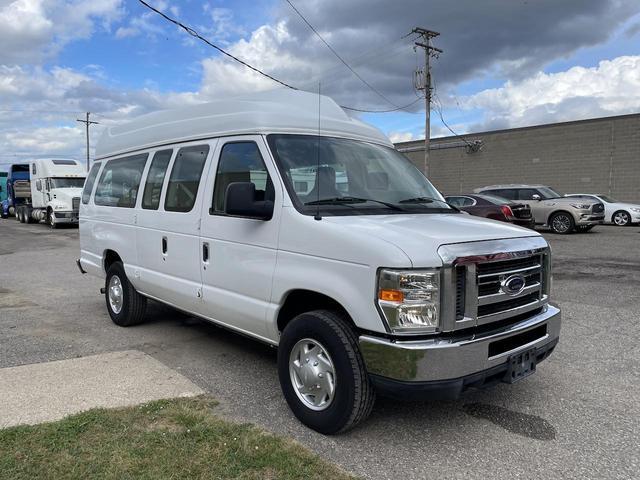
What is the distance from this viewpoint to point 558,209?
1820 centimetres

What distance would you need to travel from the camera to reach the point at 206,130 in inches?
188

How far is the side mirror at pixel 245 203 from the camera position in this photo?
3.71 metres

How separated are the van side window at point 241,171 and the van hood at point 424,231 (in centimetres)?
71

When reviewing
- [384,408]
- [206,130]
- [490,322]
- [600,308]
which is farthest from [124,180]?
[600,308]

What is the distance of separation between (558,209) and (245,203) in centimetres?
1701

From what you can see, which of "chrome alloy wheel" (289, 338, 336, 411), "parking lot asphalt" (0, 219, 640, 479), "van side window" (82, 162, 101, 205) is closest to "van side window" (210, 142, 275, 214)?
"chrome alloy wheel" (289, 338, 336, 411)

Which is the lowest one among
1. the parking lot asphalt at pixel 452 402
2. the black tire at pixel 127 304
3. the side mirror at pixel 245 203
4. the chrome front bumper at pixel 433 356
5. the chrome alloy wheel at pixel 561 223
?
the parking lot asphalt at pixel 452 402

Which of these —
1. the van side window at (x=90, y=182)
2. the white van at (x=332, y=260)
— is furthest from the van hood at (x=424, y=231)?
the van side window at (x=90, y=182)

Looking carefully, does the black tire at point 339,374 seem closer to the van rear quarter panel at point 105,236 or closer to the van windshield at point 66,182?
the van rear quarter panel at point 105,236

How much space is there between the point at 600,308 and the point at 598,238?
10.8 m

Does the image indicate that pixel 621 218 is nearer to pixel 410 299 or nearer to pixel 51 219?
pixel 410 299

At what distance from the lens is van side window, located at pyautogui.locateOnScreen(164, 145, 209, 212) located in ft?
15.7

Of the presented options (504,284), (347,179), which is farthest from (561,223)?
(504,284)

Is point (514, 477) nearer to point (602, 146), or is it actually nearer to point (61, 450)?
point (61, 450)
